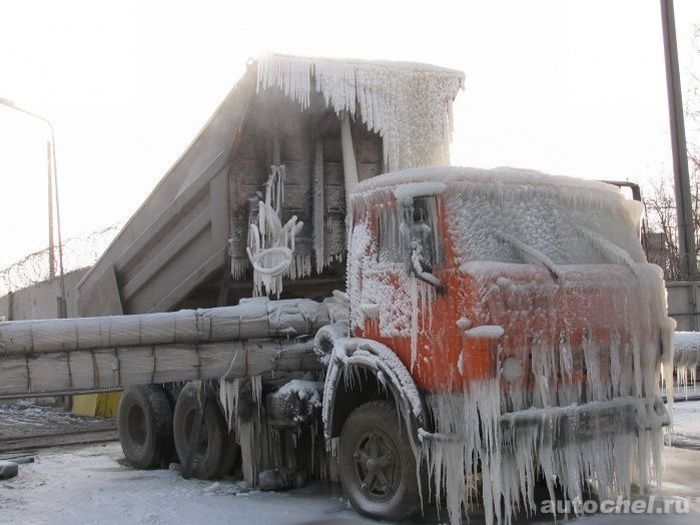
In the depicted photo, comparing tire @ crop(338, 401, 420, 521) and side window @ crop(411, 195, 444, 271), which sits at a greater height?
side window @ crop(411, 195, 444, 271)

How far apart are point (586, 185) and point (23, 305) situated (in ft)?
68.5

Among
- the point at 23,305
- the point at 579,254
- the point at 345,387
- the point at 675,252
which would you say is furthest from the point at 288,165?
the point at 23,305

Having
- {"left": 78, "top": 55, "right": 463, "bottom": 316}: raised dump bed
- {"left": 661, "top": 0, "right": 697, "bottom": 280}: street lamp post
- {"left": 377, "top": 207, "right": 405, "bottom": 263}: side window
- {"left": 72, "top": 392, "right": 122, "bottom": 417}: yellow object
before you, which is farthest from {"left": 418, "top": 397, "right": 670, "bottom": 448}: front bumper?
{"left": 72, "top": 392, "right": 122, "bottom": 417}: yellow object

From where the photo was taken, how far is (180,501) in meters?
6.50

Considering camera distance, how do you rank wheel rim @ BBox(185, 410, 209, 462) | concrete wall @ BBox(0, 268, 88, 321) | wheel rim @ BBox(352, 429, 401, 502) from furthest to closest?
concrete wall @ BBox(0, 268, 88, 321) < wheel rim @ BBox(185, 410, 209, 462) < wheel rim @ BBox(352, 429, 401, 502)

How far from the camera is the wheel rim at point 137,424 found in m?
8.87

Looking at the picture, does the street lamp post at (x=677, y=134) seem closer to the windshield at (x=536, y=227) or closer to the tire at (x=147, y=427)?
the windshield at (x=536, y=227)

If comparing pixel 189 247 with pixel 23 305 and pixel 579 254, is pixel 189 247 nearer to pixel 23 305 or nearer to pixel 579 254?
pixel 579 254

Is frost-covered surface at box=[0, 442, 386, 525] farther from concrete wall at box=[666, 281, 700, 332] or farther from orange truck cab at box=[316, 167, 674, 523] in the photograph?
concrete wall at box=[666, 281, 700, 332]

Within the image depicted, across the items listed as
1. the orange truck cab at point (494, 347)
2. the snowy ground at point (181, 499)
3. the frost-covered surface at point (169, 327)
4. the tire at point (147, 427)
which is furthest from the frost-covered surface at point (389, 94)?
the tire at point (147, 427)

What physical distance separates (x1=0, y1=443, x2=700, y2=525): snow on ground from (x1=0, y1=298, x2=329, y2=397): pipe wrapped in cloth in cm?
99

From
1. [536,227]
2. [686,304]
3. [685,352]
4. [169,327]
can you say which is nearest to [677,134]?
[686,304]

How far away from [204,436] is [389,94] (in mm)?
3774

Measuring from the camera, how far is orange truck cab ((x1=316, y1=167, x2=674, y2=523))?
486 centimetres
